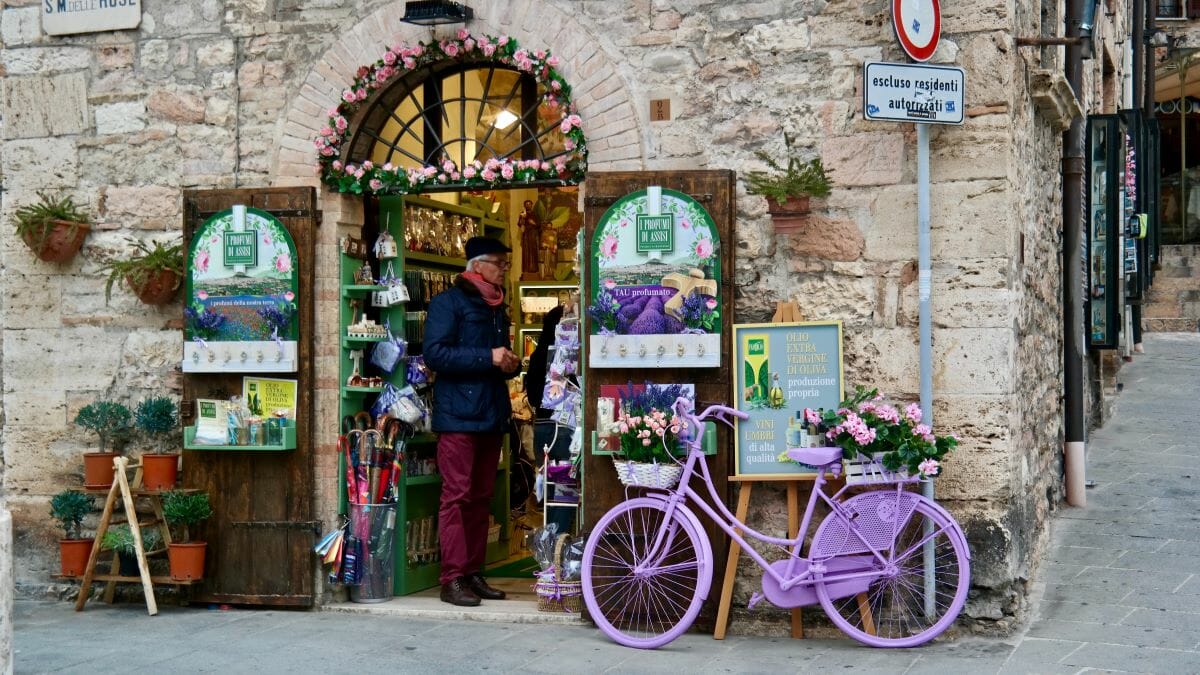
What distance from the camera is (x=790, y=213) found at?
6.78m

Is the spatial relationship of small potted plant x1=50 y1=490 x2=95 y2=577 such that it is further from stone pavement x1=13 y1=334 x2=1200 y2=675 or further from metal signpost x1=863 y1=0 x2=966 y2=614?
metal signpost x1=863 y1=0 x2=966 y2=614

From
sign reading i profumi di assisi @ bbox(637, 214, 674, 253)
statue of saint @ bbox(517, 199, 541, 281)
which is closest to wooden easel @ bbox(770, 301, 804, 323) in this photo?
sign reading i profumi di assisi @ bbox(637, 214, 674, 253)

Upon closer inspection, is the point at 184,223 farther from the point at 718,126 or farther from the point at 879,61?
the point at 879,61

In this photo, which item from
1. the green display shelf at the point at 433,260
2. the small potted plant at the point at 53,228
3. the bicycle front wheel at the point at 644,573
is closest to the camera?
the bicycle front wheel at the point at 644,573

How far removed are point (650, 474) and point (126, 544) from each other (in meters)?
3.05

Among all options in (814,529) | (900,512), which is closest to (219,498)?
(814,529)

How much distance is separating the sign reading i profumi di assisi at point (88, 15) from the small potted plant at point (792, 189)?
12.5 feet

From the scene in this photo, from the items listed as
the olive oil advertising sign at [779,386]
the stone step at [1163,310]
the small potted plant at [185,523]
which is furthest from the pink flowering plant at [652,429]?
the stone step at [1163,310]

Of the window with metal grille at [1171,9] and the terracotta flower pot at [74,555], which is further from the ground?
the window with metal grille at [1171,9]

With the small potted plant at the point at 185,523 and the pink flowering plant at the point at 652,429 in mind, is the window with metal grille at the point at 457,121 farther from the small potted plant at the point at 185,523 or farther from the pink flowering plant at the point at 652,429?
the small potted plant at the point at 185,523

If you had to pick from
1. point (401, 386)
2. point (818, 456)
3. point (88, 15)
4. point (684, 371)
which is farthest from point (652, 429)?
Answer: point (88, 15)

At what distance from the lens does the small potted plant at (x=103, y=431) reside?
7.73 m

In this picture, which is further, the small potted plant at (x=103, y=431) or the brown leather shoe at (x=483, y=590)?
the small potted plant at (x=103, y=431)

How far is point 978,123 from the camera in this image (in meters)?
6.64
